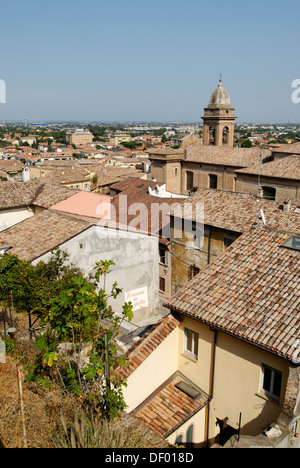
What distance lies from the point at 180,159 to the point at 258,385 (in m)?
31.0

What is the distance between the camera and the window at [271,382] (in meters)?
7.89

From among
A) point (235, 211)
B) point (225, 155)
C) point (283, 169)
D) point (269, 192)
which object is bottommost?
point (269, 192)

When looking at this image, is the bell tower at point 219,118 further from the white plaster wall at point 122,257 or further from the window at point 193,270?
the white plaster wall at point 122,257

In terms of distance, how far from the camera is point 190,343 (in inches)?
379

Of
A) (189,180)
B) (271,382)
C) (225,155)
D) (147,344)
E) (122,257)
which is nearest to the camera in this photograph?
(271,382)

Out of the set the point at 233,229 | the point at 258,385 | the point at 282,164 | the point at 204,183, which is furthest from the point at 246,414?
the point at 204,183

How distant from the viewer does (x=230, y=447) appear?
6.50 m

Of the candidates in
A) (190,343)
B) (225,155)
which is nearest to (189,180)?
(225,155)

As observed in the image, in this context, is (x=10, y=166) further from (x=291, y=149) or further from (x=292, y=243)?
(x=292, y=243)

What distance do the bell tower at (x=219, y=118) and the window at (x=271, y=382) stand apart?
3374cm

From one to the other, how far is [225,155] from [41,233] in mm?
22868

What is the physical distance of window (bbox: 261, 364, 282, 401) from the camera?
310 inches

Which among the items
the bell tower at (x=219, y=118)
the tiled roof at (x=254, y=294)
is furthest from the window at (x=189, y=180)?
the tiled roof at (x=254, y=294)
